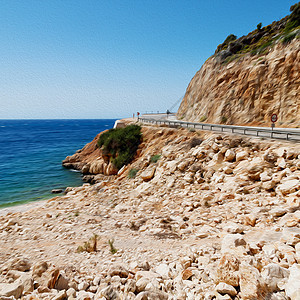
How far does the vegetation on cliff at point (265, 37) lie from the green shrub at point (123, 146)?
20.2m

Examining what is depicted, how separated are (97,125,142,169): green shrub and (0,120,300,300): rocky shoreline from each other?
5.13 metres

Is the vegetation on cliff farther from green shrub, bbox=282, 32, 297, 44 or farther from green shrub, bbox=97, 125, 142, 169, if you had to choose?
green shrub, bbox=97, 125, 142, 169

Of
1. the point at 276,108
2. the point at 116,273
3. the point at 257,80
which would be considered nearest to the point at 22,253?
the point at 116,273

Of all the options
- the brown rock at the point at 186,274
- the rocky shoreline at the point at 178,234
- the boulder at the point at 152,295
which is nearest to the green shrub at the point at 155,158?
the rocky shoreline at the point at 178,234

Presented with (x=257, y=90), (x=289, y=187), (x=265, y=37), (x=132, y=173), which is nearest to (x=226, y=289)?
(x=289, y=187)

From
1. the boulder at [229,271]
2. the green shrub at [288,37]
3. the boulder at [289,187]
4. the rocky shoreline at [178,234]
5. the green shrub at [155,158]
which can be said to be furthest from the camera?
the green shrub at [288,37]

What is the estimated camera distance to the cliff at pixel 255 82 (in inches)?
802

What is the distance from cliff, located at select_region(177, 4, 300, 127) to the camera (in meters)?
20.4

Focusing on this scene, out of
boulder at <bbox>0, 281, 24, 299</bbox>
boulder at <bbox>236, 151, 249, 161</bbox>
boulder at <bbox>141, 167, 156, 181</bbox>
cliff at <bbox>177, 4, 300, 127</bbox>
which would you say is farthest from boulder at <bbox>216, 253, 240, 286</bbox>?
cliff at <bbox>177, 4, 300, 127</bbox>

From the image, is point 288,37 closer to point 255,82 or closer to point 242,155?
point 255,82

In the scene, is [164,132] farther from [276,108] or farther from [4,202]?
[4,202]

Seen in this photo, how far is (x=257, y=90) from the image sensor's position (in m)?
22.8

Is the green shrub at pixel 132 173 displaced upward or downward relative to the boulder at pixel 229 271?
downward

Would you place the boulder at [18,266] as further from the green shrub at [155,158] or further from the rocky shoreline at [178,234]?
the green shrub at [155,158]
